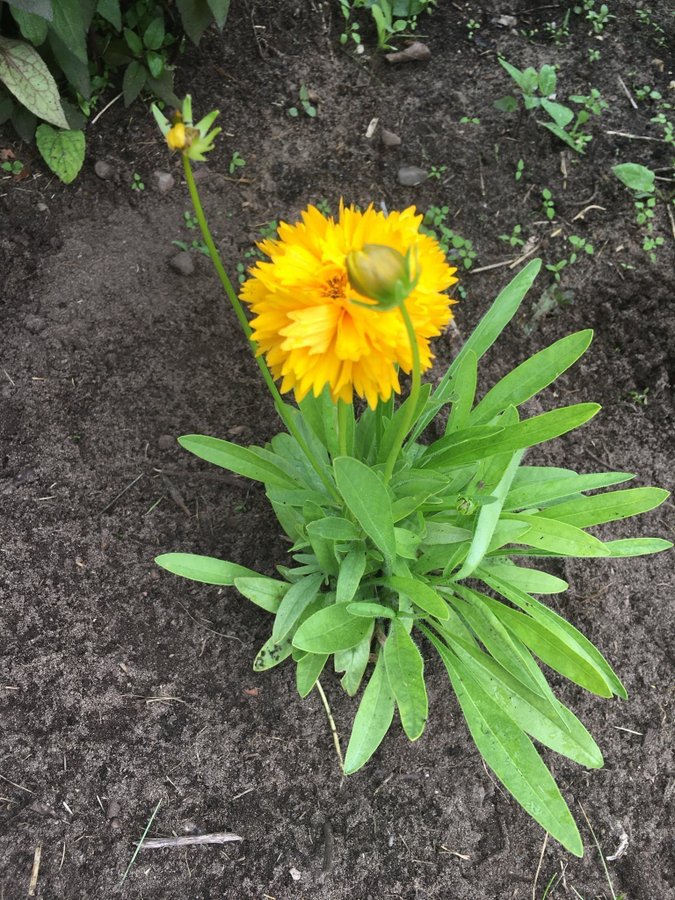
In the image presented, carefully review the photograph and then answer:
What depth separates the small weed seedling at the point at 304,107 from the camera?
1728 millimetres

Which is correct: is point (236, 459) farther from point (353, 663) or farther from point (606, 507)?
point (606, 507)

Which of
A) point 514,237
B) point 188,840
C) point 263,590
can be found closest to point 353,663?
point 263,590

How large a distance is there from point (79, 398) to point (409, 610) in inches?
31.8

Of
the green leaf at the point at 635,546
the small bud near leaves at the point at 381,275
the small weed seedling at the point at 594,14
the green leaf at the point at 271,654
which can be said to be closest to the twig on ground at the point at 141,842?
the green leaf at the point at 271,654

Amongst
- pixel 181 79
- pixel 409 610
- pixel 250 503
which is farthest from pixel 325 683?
pixel 181 79

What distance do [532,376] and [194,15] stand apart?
1090mm

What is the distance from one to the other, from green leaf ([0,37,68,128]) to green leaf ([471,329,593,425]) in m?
1.06

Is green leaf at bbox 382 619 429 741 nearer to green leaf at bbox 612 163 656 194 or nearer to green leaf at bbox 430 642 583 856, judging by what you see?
green leaf at bbox 430 642 583 856

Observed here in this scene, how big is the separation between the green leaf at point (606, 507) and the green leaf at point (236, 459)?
0.43m

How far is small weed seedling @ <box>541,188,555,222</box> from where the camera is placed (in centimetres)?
168

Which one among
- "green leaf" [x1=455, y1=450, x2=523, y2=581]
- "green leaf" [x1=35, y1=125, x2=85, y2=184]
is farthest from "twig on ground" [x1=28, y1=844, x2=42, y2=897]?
"green leaf" [x1=35, y1=125, x2=85, y2=184]

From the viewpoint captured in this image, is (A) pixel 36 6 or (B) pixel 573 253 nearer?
(A) pixel 36 6

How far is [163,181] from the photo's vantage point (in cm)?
162

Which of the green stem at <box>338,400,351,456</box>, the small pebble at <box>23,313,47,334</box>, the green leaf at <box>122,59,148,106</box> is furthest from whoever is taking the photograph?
the green leaf at <box>122,59,148,106</box>
